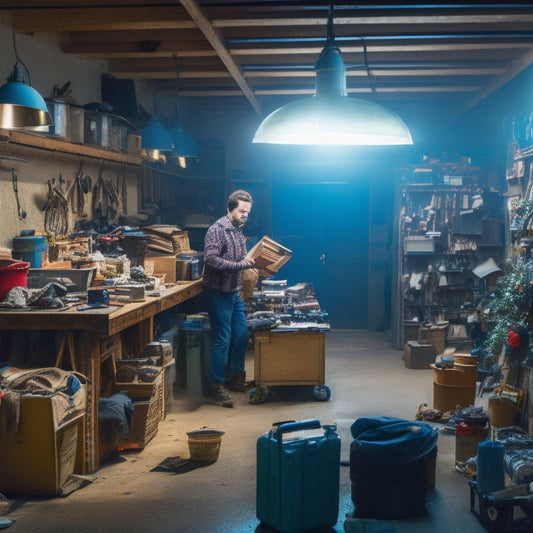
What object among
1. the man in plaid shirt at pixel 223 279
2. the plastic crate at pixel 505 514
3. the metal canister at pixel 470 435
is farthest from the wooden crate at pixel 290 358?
the plastic crate at pixel 505 514

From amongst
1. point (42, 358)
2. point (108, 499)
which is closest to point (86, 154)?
point (42, 358)

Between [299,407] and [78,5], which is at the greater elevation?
[78,5]

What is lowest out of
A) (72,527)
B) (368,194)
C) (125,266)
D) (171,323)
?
(72,527)

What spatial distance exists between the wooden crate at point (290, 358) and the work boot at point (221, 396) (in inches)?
12.8

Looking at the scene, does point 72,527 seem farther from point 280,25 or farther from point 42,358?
point 280,25

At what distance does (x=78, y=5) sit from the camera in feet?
18.7

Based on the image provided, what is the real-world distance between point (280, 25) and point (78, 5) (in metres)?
1.64

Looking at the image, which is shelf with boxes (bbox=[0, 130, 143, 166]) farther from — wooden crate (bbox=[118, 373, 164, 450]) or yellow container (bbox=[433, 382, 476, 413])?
yellow container (bbox=[433, 382, 476, 413])

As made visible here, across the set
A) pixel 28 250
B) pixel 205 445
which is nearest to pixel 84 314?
pixel 205 445

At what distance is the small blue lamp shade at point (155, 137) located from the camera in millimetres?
7367

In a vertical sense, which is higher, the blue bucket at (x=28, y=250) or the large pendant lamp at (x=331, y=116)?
the large pendant lamp at (x=331, y=116)

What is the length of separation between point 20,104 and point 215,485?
278cm

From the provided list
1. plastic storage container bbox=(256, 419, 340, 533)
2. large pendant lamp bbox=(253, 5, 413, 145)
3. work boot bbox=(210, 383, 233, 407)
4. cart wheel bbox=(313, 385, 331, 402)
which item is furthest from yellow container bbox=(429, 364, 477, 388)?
large pendant lamp bbox=(253, 5, 413, 145)

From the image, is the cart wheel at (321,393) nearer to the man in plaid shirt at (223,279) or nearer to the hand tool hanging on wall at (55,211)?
the man in plaid shirt at (223,279)
